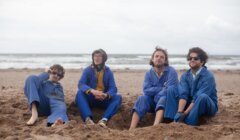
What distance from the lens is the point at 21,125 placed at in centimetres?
502

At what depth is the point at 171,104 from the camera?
534 centimetres

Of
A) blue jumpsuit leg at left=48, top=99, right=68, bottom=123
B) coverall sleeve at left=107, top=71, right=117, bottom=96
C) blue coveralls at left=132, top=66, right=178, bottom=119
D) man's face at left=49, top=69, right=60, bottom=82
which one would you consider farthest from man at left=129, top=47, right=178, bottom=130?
man's face at left=49, top=69, right=60, bottom=82

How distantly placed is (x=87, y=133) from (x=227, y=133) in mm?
1718

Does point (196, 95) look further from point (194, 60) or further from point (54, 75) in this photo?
point (54, 75)

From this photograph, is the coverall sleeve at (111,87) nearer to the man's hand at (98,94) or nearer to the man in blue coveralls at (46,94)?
the man's hand at (98,94)

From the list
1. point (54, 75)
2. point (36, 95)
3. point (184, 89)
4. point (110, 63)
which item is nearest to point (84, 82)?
point (54, 75)

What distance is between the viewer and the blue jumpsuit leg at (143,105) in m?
5.54

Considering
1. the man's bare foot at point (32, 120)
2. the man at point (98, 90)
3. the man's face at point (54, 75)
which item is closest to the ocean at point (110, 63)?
the man at point (98, 90)

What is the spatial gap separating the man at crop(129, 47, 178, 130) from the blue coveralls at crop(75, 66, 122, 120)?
0.44 metres

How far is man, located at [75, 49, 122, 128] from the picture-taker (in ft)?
18.9

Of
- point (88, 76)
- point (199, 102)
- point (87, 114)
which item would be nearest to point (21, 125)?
point (87, 114)

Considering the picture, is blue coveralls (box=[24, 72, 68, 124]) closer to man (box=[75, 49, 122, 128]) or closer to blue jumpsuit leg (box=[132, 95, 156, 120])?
man (box=[75, 49, 122, 128])

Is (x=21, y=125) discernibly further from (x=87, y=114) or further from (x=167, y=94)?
(x=167, y=94)

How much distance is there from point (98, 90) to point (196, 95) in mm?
1757
